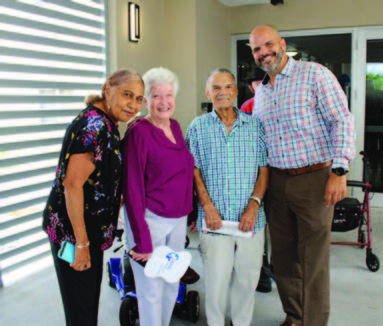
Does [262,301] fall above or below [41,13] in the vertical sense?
below

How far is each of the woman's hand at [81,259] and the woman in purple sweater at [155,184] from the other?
0.25 m

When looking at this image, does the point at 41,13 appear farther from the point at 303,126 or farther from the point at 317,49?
the point at 317,49

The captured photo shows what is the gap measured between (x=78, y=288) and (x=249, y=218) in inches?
35.5

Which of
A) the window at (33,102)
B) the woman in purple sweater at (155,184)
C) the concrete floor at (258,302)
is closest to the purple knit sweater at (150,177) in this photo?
the woman in purple sweater at (155,184)

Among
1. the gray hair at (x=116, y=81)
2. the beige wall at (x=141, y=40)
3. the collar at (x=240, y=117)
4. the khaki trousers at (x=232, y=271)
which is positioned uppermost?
the beige wall at (x=141, y=40)

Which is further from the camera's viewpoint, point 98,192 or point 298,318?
point 298,318

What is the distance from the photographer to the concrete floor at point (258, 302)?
2.47 meters

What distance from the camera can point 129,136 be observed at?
5.81 feet

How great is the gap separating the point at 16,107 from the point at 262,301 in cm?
231

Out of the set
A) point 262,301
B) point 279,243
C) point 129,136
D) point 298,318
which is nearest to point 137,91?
point 129,136

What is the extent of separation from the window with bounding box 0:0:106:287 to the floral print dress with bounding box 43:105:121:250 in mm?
1517

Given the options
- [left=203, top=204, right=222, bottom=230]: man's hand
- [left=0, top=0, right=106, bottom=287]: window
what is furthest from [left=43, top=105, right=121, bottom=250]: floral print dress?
[left=0, top=0, right=106, bottom=287]: window

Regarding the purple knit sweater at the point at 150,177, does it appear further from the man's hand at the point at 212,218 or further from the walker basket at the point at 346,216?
the walker basket at the point at 346,216

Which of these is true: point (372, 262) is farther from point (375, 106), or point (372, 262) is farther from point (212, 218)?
point (375, 106)
